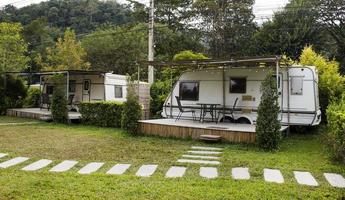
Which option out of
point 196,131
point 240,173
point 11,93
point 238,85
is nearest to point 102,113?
point 196,131

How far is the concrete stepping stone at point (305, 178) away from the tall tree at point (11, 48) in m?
26.9

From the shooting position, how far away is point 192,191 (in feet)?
18.0

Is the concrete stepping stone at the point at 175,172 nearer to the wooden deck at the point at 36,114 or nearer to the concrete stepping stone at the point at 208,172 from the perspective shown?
the concrete stepping stone at the point at 208,172

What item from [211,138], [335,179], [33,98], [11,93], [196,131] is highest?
[11,93]

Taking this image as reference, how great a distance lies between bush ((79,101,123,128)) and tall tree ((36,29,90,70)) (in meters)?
16.1

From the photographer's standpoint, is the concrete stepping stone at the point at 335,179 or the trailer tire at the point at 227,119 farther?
the trailer tire at the point at 227,119

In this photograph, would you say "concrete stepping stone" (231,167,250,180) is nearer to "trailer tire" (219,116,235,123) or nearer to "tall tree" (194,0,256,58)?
"trailer tire" (219,116,235,123)

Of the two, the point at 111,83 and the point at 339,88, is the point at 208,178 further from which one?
the point at 111,83

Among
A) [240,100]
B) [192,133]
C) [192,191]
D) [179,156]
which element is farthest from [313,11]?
[192,191]

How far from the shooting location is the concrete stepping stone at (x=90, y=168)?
680cm

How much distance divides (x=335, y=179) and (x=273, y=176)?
3.39 ft

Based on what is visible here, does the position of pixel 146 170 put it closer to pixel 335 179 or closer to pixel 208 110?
pixel 335 179

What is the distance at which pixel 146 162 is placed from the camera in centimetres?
771

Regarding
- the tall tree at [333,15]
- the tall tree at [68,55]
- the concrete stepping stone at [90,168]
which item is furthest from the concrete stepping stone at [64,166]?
the tall tree at [333,15]
